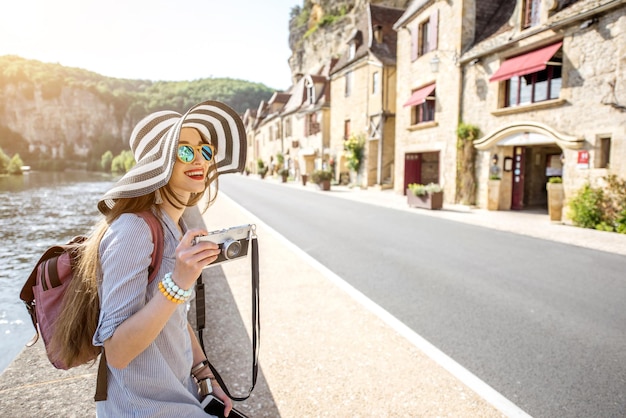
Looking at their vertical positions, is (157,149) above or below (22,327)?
above

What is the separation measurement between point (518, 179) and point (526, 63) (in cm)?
436

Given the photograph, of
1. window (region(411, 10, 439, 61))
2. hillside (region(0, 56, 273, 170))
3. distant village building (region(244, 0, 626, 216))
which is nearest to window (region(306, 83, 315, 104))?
distant village building (region(244, 0, 626, 216))

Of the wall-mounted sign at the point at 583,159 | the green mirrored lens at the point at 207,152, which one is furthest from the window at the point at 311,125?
the green mirrored lens at the point at 207,152

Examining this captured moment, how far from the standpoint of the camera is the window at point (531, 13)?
42.1ft

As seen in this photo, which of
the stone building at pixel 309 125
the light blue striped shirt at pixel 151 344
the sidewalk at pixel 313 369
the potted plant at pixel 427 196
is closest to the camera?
the light blue striped shirt at pixel 151 344

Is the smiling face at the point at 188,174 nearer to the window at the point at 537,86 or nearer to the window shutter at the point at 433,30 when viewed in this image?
the window at the point at 537,86

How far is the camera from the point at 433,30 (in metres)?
17.7

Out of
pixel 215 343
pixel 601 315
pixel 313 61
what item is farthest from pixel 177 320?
pixel 313 61

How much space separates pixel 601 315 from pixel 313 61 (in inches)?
2008

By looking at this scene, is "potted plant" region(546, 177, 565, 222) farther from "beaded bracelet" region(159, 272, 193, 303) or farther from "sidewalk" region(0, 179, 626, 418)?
"beaded bracelet" region(159, 272, 193, 303)

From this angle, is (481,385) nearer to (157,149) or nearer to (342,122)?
(157,149)

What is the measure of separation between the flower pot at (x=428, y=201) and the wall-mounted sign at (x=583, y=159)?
4.47 m

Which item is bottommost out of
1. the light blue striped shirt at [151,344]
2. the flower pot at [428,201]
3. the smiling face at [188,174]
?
the flower pot at [428,201]

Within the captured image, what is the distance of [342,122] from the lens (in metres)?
28.5
